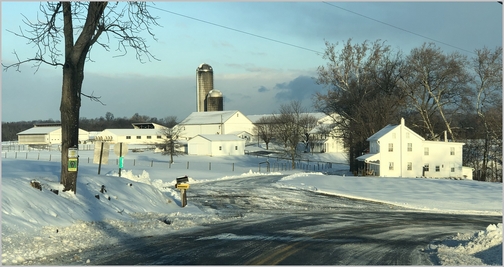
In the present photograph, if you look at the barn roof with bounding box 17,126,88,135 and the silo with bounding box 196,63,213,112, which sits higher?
the silo with bounding box 196,63,213,112

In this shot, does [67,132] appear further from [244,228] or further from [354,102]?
[354,102]

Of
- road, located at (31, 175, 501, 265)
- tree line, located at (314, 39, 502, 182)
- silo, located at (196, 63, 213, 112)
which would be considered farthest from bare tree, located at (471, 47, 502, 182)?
silo, located at (196, 63, 213, 112)

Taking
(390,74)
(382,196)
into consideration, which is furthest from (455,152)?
(382,196)

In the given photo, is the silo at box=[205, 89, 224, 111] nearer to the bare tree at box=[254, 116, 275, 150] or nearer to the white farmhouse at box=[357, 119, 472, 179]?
the bare tree at box=[254, 116, 275, 150]

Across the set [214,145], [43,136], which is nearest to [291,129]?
[214,145]

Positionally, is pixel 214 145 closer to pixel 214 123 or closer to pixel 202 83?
pixel 214 123

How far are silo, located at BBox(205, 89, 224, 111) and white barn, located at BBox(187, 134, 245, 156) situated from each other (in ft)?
132

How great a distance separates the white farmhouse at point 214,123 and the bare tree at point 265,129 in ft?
11.6

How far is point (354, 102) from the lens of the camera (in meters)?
64.9

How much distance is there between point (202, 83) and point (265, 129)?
24.4 m

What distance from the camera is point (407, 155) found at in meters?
65.2

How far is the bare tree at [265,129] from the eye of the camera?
122562mm

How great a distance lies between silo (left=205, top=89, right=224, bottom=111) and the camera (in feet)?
465

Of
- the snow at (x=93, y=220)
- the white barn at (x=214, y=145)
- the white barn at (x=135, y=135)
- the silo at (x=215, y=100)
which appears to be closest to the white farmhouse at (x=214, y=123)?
the silo at (x=215, y=100)
